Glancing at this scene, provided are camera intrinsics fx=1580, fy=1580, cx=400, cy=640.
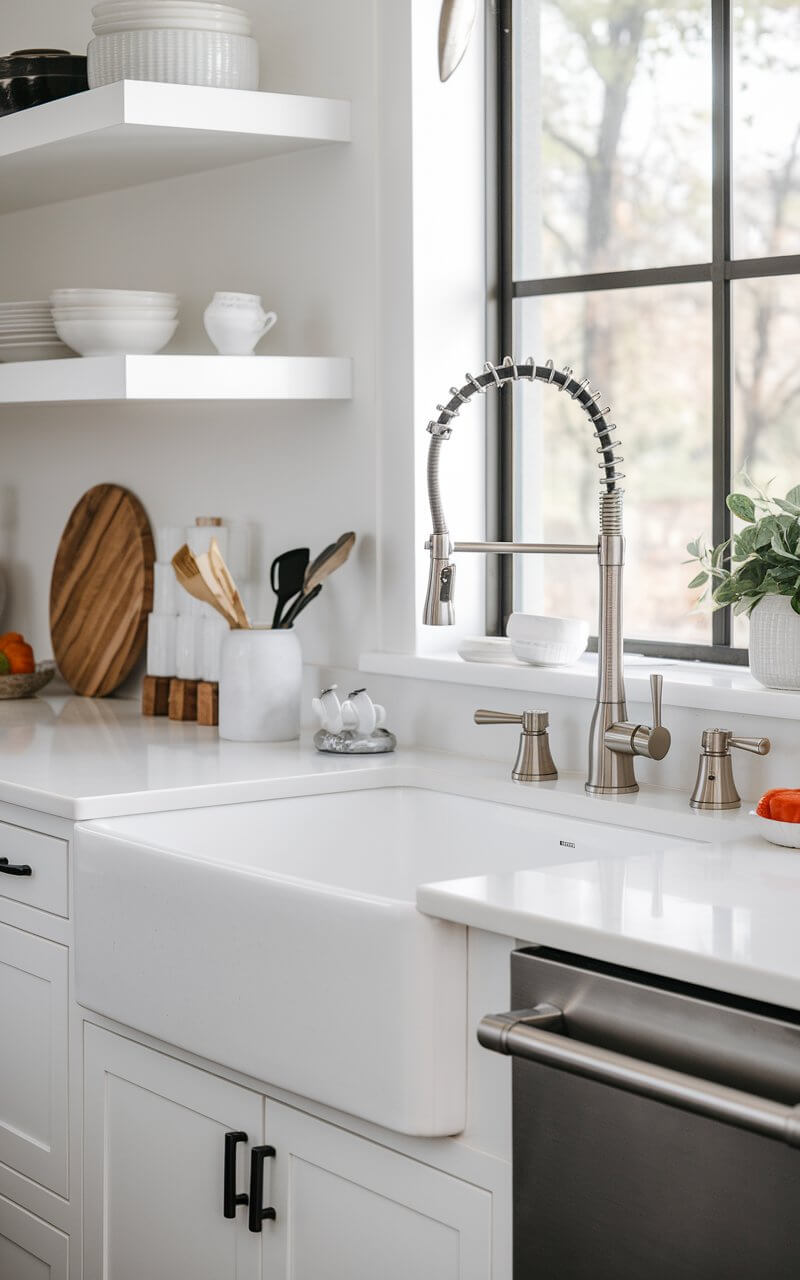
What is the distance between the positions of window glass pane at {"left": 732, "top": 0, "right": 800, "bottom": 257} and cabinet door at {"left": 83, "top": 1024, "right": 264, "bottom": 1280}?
1399mm

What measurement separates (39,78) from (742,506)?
5.05ft

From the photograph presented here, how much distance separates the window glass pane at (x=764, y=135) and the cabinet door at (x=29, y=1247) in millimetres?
1702

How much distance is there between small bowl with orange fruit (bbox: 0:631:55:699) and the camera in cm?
314

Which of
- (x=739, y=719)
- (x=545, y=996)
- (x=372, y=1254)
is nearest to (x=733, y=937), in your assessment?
(x=545, y=996)

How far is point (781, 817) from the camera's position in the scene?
69.9 inches

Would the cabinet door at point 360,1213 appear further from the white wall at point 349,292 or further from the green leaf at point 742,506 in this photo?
the white wall at point 349,292

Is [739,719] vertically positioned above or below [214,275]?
below

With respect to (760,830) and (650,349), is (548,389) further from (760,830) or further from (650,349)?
(760,830)

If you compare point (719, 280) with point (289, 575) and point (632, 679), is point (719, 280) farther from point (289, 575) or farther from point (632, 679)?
point (289, 575)

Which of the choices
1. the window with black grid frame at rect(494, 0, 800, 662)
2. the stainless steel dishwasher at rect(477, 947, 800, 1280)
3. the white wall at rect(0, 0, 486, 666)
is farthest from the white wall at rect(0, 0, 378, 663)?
the stainless steel dishwasher at rect(477, 947, 800, 1280)

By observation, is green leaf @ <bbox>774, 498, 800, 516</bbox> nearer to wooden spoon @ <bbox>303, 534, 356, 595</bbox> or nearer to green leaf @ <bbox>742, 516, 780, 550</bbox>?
green leaf @ <bbox>742, 516, 780, 550</bbox>

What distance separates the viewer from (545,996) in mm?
1454

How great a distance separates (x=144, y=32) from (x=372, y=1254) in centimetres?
189

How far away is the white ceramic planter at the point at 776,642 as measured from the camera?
1.99m
